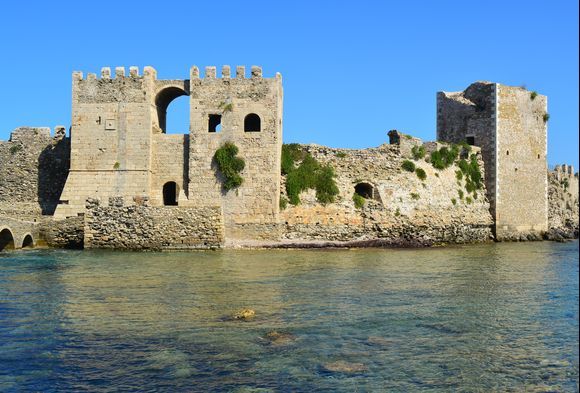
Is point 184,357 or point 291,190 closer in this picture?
point 184,357

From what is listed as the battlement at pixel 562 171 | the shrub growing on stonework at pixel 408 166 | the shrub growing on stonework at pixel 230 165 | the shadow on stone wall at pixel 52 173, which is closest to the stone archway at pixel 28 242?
the shadow on stone wall at pixel 52 173

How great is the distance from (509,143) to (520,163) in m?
1.35

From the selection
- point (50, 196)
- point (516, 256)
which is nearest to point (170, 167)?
point (50, 196)

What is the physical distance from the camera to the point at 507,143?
34062 mm

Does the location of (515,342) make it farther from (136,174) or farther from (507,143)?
(507,143)

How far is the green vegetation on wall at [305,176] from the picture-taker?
29.2 metres

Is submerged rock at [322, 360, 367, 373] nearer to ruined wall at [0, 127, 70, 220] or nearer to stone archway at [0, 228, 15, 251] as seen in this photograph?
stone archway at [0, 228, 15, 251]

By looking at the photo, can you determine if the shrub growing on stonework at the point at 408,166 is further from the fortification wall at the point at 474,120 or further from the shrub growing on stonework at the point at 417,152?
the fortification wall at the point at 474,120

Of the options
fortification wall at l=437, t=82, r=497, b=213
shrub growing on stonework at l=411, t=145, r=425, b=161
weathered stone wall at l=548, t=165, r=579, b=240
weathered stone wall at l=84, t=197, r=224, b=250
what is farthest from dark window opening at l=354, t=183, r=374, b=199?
weathered stone wall at l=548, t=165, r=579, b=240

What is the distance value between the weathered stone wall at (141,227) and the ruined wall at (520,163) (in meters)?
17.3

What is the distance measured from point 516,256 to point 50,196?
2276cm

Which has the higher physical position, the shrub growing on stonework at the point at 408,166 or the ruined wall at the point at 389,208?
the shrub growing on stonework at the point at 408,166

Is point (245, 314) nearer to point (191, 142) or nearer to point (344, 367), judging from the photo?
point (344, 367)

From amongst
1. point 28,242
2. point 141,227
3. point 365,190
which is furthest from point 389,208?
point 28,242
